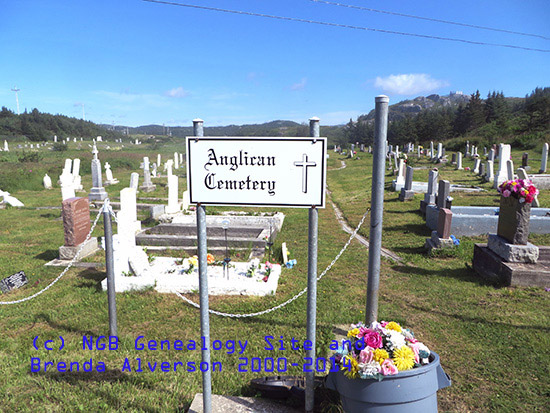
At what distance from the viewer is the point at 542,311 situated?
16.3ft

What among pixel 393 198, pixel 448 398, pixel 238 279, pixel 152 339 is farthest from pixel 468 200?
pixel 152 339

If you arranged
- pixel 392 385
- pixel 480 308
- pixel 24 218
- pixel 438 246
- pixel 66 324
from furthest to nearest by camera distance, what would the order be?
pixel 24 218
pixel 438 246
pixel 480 308
pixel 66 324
pixel 392 385

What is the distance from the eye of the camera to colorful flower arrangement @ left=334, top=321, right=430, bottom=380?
2.29 meters

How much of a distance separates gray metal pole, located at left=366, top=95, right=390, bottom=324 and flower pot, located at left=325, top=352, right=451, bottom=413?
3.90ft

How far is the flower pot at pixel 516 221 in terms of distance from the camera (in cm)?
595

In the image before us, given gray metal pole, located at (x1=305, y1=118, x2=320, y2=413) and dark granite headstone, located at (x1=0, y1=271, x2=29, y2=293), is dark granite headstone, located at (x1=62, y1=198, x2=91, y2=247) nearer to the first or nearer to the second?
dark granite headstone, located at (x1=0, y1=271, x2=29, y2=293)

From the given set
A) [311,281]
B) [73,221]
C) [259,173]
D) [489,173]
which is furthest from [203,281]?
[489,173]

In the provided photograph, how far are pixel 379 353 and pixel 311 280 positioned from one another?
0.63 metres

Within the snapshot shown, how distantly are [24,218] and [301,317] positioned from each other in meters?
12.2

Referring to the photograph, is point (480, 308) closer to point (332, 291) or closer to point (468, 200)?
point (332, 291)

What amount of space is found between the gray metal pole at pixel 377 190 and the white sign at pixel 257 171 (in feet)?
3.34

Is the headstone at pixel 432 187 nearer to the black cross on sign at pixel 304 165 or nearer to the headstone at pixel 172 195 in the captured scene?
the headstone at pixel 172 195

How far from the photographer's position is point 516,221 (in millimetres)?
6020

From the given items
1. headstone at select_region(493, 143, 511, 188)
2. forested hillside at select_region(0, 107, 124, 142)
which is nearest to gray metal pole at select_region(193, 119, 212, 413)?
headstone at select_region(493, 143, 511, 188)
